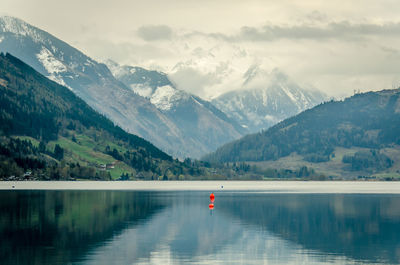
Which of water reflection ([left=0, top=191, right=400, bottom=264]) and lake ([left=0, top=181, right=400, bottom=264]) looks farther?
water reflection ([left=0, top=191, right=400, bottom=264])

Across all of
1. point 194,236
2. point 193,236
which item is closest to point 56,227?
point 193,236

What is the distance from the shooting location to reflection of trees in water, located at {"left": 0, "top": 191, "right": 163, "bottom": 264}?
3590 inches

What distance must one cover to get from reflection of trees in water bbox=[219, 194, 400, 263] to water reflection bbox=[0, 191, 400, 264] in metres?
0.14

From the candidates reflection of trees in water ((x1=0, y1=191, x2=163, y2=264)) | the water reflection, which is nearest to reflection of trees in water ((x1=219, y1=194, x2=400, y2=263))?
the water reflection

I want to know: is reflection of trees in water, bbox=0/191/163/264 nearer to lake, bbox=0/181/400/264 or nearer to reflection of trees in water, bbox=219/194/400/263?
lake, bbox=0/181/400/264

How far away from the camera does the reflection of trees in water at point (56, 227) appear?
91.2m

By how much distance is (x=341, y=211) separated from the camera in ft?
564

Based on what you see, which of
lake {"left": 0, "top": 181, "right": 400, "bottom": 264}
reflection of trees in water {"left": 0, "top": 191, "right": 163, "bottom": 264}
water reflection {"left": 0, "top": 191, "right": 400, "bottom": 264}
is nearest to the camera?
lake {"left": 0, "top": 181, "right": 400, "bottom": 264}

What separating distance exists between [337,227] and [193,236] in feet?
102

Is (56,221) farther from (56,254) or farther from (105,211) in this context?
(56,254)

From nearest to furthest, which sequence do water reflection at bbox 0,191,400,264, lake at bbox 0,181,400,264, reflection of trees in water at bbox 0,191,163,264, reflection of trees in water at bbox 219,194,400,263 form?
lake at bbox 0,181,400,264 → water reflection at bbox 0,191,400,264 → reflection of trees in water at bbox 0,191,163,264 → reflection of trees in water at bbox 219,194,400,263

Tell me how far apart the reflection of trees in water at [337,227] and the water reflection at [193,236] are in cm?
14

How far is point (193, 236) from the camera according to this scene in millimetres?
114500

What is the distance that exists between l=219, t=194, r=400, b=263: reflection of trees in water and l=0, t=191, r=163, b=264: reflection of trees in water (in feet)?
89.0
